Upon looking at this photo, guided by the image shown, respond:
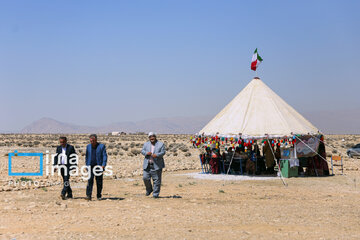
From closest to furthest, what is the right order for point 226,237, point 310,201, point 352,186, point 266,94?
point 226,237
point 310,201
point 352,186
point 266,94

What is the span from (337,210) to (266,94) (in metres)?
9.99

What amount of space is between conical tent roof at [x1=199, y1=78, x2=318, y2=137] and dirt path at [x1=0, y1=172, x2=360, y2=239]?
11.9ft

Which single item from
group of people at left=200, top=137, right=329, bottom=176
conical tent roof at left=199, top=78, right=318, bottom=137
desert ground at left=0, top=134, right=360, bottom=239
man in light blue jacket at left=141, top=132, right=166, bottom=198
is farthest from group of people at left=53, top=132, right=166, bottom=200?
group of people at left=200, top=137, right=329, bottom=176

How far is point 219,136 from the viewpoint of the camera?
18.8 metres

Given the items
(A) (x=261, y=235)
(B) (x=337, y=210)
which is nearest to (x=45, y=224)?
(A) (x=261, y=235)

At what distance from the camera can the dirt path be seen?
27.3 ft

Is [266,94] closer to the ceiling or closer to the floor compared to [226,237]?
closer to the ceiling

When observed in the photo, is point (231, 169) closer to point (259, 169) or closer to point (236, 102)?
point (259, 169)

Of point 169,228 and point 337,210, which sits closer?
point 169,228

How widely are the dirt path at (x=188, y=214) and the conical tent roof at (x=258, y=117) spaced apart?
3.62 m

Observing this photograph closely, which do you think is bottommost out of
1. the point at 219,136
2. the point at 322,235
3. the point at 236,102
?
the point at 322,235

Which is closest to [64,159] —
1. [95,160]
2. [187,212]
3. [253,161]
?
[95,160]

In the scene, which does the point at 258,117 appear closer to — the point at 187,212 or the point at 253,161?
the point at 253,161

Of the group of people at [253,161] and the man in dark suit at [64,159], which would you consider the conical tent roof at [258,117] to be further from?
the man in dark suit at [64,159]
